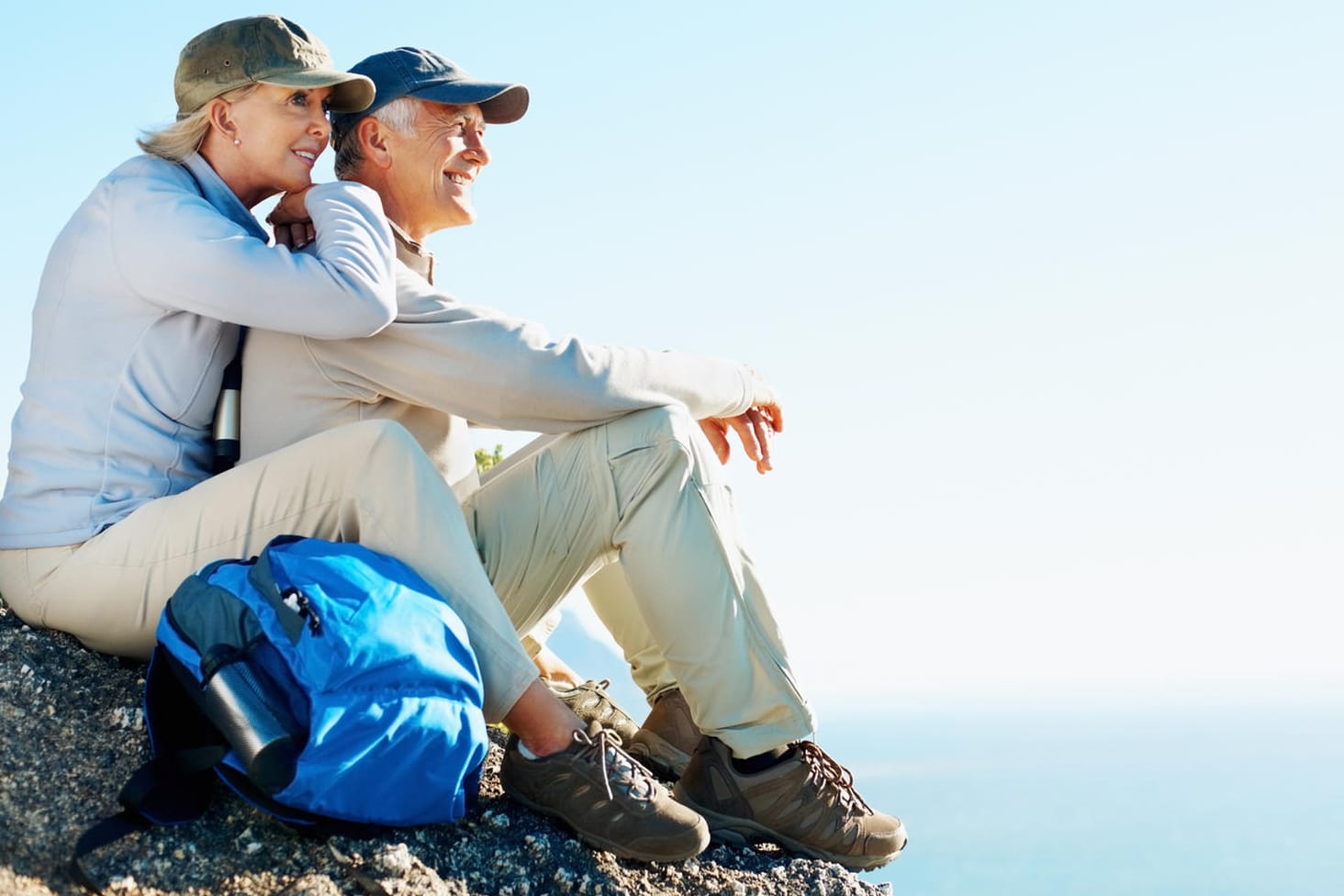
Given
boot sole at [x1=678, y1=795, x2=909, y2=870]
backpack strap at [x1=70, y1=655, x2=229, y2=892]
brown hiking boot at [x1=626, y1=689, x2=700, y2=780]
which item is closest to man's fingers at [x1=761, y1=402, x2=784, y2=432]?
brown hiking boot at [x1=626, y1=689, x2=700, y2=780]

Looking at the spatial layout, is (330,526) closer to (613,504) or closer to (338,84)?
(613,504)

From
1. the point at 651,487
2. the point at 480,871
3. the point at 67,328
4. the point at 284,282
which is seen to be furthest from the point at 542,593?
the point at 67,328

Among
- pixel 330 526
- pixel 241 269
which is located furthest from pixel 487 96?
pixel 330 526

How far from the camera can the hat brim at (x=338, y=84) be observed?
182 inches

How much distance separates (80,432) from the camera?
4.40m

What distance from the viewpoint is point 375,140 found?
531 centimetres

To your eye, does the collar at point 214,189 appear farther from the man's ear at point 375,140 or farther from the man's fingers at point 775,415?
the man's fingers at point 775,415

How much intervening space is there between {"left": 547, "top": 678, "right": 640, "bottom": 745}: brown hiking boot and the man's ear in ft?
6.58

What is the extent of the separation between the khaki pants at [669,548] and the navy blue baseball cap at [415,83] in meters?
1.43

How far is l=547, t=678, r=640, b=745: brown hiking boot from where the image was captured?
213 inches

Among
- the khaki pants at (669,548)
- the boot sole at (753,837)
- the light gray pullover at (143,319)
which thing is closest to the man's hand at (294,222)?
the light gray pullover at (143,319)

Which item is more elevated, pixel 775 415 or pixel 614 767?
pixel 775 415

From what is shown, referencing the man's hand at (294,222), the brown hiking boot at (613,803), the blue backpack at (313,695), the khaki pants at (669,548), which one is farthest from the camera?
the man's hand at (294,222)

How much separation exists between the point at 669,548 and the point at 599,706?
4.07 feet
